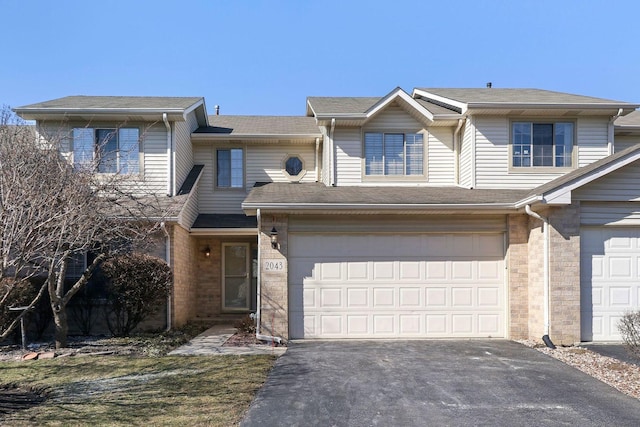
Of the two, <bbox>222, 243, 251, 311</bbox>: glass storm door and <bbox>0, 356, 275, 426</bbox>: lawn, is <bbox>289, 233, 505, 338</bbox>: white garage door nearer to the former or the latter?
<bbox>0, 356, 275, 426</bbox>: lawn

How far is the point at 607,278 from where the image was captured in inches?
385

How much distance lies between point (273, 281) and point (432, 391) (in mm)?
4555

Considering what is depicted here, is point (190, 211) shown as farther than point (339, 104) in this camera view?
No

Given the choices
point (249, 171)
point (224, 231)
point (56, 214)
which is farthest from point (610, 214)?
point (56, 214)

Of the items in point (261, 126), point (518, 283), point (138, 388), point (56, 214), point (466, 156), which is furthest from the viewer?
point (261, 126)

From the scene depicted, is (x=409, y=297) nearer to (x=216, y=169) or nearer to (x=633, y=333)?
(x=633, y=333)

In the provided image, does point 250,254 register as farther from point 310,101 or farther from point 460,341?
point 460,341

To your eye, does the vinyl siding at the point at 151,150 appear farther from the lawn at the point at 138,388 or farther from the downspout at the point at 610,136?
the downspout at the point at 610,136

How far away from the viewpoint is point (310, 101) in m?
14.4

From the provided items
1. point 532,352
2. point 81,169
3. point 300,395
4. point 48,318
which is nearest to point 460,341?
point 532,352

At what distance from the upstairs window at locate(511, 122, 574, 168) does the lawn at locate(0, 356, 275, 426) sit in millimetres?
8264

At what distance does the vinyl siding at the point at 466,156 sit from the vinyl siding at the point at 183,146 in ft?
26.0

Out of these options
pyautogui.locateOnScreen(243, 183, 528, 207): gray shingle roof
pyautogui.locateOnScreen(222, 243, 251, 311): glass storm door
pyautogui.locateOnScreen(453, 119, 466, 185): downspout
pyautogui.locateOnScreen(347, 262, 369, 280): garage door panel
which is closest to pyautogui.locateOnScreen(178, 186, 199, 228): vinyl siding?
pyautogui.locateOnScreen(222, 243, 251, 311): glass storm door

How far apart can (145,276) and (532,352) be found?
8.49 meters
